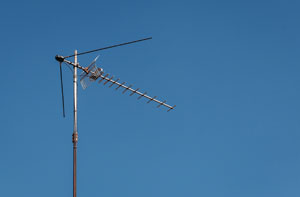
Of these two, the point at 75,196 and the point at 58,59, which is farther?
the point at 58,59

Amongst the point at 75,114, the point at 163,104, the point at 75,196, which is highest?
the point at 163,104

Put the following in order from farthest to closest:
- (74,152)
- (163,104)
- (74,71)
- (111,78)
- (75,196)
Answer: (163,104)
(111,78)
(74,71)
(74,152)
(75,196)

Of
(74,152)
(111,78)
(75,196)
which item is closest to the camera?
(75,196)

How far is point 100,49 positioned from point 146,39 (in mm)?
1777

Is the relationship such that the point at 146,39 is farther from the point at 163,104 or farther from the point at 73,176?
the point at 73,176

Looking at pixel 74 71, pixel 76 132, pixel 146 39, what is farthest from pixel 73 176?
pixel 146 39

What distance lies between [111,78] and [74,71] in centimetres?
188

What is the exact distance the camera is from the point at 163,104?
17000mm

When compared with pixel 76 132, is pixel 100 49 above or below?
above

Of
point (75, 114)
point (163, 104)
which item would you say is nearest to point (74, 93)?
point (75, 114)

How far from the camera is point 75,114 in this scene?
13.6m

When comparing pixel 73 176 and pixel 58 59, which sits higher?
pixel 58 59

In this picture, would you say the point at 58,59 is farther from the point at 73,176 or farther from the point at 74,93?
the point at 73,176

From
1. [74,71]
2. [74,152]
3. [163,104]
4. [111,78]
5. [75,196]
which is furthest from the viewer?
[163,104]
